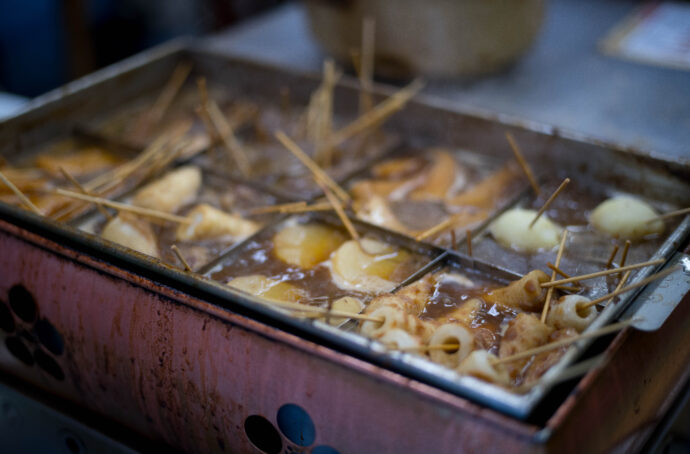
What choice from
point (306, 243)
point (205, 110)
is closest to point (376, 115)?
point (205, 110)

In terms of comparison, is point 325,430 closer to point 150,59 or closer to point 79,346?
point 79,346

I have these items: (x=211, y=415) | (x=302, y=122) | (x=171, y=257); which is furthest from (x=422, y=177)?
(x=211, y=415)

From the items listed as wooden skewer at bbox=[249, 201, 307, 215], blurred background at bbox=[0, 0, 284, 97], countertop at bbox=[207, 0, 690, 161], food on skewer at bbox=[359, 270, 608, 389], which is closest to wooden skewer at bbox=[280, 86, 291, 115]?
countertop at bbox=[207, 0, 690, 161]

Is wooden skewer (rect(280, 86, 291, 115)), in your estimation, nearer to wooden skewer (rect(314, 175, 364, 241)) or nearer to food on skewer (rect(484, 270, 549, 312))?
wooden skewer (rect(314, 175, 364, 241))

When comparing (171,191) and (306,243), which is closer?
(306,243)

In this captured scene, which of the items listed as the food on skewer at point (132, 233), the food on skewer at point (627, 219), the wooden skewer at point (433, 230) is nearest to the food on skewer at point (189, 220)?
the food on skewer at point (132, 233)

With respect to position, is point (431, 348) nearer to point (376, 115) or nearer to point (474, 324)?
point (474, 324)
